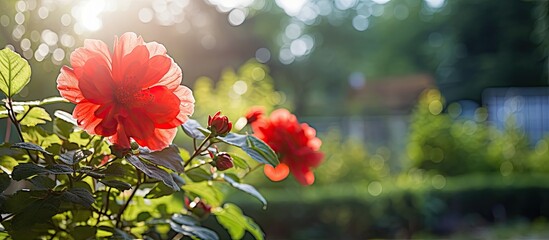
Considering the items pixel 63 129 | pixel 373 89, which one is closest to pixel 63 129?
pixel 63 129

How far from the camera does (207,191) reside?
0.88 m

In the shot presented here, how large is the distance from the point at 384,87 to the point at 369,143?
392 inches

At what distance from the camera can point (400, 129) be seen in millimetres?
8344

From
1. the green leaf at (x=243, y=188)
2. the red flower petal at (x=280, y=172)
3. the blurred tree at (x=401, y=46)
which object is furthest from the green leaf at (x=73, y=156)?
the blurred tree at (x=401, y=46)

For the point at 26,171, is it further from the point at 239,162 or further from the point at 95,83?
the point at 239,162

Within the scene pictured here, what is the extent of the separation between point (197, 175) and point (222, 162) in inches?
3.3

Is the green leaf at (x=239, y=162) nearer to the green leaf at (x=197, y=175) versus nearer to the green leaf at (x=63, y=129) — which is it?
the green leaf at (x=197, y=175)

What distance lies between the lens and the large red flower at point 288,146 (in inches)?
36.9

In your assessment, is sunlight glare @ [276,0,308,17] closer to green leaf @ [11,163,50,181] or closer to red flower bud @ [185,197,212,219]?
red flower bud @ [185,197,212,219]

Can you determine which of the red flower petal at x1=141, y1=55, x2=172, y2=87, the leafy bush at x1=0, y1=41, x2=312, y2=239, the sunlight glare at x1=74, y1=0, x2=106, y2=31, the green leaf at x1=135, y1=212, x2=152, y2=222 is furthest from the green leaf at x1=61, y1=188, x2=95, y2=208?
the sunlight glare at x1=74, y1=0, x2=106, y2=31

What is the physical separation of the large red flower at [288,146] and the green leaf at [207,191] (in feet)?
0.28

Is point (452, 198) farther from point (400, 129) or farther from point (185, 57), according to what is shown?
point (185, 57)

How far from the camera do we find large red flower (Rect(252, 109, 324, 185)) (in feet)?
3.08

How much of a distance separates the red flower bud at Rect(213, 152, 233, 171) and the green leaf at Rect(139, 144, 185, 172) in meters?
→ 0.06
